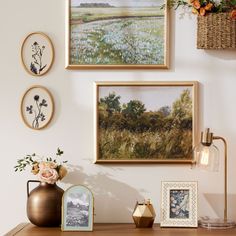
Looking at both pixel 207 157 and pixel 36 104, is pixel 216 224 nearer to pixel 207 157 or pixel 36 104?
pixel 207 157

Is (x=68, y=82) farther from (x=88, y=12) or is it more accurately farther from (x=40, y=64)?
(x=88, y=12)

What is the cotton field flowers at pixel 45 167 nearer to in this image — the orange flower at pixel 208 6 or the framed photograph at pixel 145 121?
the framed photograph at pixel 145 121

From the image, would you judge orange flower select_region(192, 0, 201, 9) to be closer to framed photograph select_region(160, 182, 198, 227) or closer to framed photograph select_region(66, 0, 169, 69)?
framed photograph select_region(66, 0, 169, 69)

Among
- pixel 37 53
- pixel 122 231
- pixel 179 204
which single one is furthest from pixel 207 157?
pixel 37 53

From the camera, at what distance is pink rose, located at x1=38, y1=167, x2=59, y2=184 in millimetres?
3064

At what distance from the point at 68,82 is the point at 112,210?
0.70 m

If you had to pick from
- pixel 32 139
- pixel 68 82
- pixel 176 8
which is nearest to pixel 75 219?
pixel 32 139

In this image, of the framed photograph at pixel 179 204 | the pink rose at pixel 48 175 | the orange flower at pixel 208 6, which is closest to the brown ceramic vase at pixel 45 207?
the pink rose at pixel 48 175

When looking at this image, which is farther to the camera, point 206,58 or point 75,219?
point 206,58

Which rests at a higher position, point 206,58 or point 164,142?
point 206,58

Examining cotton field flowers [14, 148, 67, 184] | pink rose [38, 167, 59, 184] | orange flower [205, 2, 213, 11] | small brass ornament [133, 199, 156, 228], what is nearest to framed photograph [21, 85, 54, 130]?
cotton field flowers [14, 148, 67, 184]

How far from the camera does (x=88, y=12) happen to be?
10.8ft

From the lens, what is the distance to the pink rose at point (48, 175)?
3.06 metres

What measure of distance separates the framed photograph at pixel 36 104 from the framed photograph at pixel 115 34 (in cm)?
19
